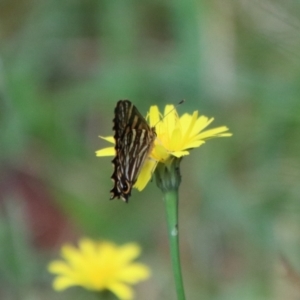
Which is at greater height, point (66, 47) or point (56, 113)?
point (66, 47)

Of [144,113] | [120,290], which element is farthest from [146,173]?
[144,113]

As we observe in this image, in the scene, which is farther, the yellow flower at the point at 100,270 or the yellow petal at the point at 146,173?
the yellow flower at the point at 100,270

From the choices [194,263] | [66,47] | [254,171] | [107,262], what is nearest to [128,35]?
[66,47]

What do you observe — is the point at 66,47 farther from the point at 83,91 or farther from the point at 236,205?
the point at 236,205

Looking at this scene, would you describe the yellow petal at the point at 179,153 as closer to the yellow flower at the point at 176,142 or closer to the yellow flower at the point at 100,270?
the yellow flower at the point at 176,142

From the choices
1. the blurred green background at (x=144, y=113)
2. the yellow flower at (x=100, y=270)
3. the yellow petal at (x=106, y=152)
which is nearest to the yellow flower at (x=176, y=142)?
the yellow petal at (x=106, y=152)

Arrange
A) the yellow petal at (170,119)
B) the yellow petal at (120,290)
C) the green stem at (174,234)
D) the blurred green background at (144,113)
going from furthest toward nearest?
the blurred green background at (144,113)
the yellow petal at (120,290)
the yellow petal at (170,119)
the green stem at (174,234)

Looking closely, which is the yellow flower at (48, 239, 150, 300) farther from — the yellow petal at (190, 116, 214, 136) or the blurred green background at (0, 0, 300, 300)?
the yellow petal at (190, 116, 214, 136)

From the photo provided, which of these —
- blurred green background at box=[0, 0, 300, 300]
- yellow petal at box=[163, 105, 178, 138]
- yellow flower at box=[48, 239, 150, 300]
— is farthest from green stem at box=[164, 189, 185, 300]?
blurred green background at box=[0, 0, 300, 300]
